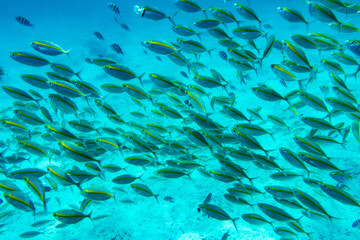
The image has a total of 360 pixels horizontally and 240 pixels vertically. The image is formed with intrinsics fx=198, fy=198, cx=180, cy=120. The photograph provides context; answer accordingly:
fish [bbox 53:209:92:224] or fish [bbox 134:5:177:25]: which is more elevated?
fish [bbox 134:5:177:25]

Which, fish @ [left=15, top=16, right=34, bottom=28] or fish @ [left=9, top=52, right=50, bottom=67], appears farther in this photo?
fish @ [left=15, top=16, right=34, bottom=28]

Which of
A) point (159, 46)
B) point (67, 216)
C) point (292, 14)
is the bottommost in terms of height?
point (67, 216)

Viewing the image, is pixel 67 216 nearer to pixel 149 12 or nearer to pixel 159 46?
pixel 159 46

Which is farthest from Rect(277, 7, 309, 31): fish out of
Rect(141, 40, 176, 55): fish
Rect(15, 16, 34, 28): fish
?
Rect(15, 16, 34, 28): fish

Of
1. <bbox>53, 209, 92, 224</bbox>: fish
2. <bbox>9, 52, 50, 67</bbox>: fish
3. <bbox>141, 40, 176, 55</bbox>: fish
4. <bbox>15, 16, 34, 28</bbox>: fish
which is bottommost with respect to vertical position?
<bbox>53, 209, 92, 224</bbox>: fish

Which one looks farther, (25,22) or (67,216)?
(25,22)

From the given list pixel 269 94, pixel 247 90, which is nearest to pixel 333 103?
pixel 269 94

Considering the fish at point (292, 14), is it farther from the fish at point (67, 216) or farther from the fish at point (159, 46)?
the fish at point (67, 216)

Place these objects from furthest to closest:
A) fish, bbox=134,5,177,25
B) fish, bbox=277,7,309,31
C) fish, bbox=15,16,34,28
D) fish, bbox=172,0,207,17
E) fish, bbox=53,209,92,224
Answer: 1. fish, bbox=15,16,34,28
2. fish, bbox=172,0,207,17
3. fish, bbox=134,5,177,25
4. fish, bbox=277,7,309,31
5. fish, bbox=53,209,92,224

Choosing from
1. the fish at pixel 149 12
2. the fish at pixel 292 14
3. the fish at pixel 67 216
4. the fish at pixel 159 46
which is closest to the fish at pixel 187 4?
the fish at pixel 149 12

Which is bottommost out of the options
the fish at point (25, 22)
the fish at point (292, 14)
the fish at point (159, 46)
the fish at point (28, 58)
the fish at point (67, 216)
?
the fish at point (67, 216)

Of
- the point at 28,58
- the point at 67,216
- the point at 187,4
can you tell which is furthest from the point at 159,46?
the point at 67,216

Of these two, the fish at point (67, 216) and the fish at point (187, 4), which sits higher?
the fish at point (187, 4)

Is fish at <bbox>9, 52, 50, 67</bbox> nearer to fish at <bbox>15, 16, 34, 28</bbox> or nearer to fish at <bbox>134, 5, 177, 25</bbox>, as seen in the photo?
fish at <bbox>134, 5, 177, 25</bbox>
